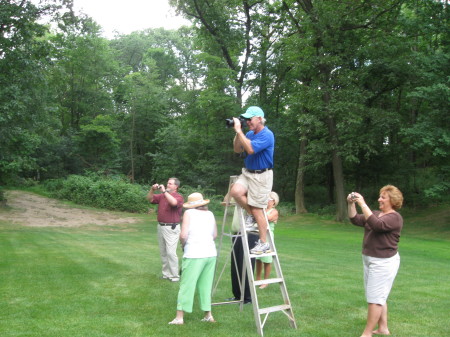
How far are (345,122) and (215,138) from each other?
43.1ft

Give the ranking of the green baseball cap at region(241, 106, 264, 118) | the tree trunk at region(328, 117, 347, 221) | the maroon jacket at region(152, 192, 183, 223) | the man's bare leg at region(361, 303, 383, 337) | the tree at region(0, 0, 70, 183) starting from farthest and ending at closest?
the tree trunk at region(328, 117, 347, 221) < the tree at region(0, 0, 70, 183) < the maroon jacket at region(152, 192, 183, 223) < the green baseball cap at region(241, 106, 264, 118) < the man's bare leg at region(361, 303, 383, 337)

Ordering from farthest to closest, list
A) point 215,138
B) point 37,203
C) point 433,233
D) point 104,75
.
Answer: point 104,75 < point 215,138 < point 37,203 < point 433,233

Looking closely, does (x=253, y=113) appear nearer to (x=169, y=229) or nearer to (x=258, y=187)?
(x=258, y=187)

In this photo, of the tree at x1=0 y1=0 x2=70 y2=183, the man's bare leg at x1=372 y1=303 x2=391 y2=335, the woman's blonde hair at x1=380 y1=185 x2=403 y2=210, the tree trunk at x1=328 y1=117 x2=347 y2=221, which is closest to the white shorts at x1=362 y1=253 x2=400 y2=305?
the man's bare leg at x1=372 y1=303 x2=391 y2=335

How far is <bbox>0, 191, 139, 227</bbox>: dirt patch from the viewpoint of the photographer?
82.5 feet

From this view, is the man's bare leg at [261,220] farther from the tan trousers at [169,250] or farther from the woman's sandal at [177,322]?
the tan trousers at [169,250]

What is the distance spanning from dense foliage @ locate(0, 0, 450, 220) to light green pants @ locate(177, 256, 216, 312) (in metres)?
13.1

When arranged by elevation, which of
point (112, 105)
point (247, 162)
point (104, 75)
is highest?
point (104, 75)

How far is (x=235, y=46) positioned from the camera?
121 ft

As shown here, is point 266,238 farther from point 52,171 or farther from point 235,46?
point 52,171

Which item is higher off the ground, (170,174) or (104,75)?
(104,75)

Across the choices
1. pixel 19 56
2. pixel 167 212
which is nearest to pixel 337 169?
pixel 19 56

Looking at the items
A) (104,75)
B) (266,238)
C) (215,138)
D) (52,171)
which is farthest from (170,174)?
(266,238)

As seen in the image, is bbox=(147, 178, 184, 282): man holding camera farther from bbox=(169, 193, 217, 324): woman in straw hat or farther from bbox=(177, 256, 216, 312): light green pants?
bbox=(177, 256, 216, 312): light green pants
